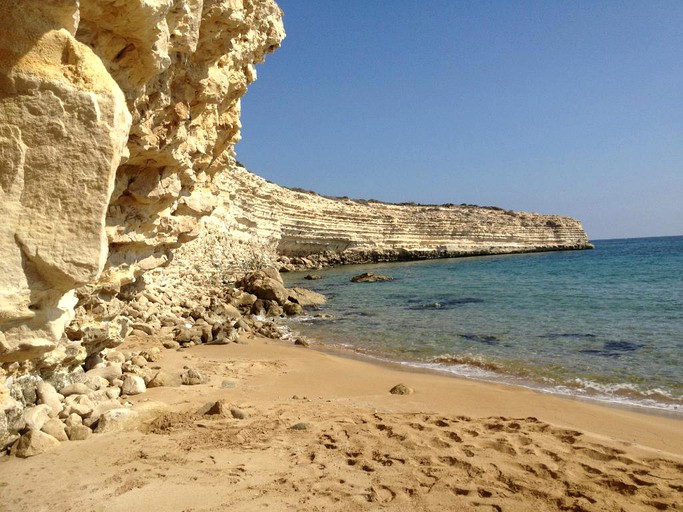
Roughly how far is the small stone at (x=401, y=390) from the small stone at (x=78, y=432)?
3.79 m

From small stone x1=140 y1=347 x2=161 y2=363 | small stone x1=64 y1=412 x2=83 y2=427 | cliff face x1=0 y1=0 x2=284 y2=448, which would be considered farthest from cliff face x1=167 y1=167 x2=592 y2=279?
cliff face x1=0 y1=0 x2=284 y2=448

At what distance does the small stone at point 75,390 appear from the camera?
4.80m

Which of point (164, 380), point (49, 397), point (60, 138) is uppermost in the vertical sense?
point (60, 138)

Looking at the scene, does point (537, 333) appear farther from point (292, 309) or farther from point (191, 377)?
point (191, 377)

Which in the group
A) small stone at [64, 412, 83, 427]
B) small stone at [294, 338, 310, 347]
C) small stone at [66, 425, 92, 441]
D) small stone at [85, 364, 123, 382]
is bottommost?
small stone at [294, 338, 310, 347]

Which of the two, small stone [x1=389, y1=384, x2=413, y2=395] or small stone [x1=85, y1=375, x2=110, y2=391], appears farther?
small stone [x1=389, y1=384, x2=413, y2=395]

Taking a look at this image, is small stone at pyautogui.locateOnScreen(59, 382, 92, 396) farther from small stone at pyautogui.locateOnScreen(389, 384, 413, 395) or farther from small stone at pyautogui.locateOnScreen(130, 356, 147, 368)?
small stone at pyautogui.locateOnScreen(389, 384, 413, 395)

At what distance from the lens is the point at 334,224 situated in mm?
44156

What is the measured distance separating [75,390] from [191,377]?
1.73 metres

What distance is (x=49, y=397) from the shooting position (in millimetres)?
4371

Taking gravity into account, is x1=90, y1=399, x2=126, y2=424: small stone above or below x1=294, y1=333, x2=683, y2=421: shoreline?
above

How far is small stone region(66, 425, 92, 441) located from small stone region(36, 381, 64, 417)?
1.01 ft

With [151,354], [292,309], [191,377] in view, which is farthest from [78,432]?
[292,309]

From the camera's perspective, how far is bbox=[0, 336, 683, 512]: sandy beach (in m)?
3.22
